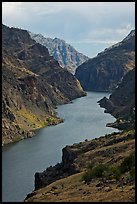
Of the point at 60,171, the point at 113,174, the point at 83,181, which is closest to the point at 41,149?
the point at 60,171

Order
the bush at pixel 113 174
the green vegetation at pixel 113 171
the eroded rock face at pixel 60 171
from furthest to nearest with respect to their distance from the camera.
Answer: the eroded rock face at pixel 60 171
the green vegetation at pixel 113 171
the bush at pixel 113 174

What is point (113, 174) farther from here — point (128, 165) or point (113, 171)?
point (128, 165)

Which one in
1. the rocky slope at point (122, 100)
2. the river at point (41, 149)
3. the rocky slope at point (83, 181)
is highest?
the rocky slope at point (122, 100)

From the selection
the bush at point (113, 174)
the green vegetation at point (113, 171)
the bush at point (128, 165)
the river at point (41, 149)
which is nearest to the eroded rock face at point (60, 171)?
the river at point (41, 149)

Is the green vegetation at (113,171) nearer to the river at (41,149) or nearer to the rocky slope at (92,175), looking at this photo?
the rocky slope at (92,175)

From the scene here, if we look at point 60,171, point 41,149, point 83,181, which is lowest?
point 41,149

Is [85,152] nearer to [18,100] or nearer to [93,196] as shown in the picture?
[93,196]

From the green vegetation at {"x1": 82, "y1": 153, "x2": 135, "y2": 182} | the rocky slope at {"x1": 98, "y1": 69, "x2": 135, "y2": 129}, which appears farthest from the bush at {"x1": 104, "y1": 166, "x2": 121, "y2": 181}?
the rocky slope at {"x1": 98, "y1": 69, "x2": 135, "y2": 129}
